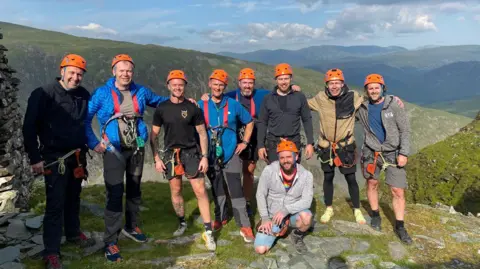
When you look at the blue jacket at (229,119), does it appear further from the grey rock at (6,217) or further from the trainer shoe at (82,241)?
the grey rock at (6,217)

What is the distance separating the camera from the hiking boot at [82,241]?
9.35 m

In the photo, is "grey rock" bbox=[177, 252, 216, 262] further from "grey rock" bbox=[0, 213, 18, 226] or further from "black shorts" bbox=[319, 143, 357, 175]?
"grey rock" bbox=[0, 213, 18, 226]

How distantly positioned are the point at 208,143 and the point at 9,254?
18.5ft

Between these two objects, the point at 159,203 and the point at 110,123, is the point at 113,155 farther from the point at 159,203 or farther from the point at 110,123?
the point at 159,203

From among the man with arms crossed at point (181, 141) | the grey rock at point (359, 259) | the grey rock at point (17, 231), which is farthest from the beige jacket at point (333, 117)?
the grey rock at point (17, 231)

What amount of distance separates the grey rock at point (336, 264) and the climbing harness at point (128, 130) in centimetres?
570

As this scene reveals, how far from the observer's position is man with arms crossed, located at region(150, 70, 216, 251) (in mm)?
8805

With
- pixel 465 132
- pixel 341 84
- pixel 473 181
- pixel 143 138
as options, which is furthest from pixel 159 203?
pixel 465 132

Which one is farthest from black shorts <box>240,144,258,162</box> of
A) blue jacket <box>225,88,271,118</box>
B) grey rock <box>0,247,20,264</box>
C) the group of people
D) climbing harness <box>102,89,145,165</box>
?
grey rock <box>0,247,20,264</box>

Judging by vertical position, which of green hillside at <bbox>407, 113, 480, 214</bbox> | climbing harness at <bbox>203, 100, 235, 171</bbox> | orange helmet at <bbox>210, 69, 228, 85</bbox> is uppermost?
orange helmet at <bbox>210, 69, 228, 85</bbox>

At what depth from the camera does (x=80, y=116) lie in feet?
27.2

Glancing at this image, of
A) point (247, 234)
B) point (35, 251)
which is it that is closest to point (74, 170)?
point (35, 251)

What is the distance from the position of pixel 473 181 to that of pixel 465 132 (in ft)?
20.9

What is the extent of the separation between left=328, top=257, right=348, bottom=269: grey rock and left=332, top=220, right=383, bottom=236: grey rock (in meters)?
1.75
